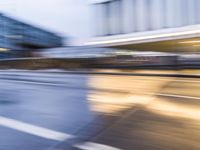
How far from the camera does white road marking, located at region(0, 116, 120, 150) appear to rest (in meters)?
5.73

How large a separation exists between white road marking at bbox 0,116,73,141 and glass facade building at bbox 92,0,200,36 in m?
48.1

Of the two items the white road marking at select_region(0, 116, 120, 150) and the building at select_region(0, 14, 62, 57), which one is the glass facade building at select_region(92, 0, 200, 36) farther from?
the white road marking at select_region(0, 116, 120, 150)

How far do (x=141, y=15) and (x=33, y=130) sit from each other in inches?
2152

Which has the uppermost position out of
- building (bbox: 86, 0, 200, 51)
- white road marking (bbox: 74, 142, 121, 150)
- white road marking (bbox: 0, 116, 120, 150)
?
building (bbox: 86, 0, 200, 51)

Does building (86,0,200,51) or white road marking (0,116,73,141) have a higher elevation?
building (86,0,200,51)

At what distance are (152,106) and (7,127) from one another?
2.77m

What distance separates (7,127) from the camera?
283 inches

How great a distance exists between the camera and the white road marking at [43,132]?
5730 millimetres

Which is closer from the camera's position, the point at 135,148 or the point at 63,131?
the point at 135,148

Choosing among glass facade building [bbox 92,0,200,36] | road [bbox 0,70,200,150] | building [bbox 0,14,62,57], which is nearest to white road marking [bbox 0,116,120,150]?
road [bbox 0,70,200,150]

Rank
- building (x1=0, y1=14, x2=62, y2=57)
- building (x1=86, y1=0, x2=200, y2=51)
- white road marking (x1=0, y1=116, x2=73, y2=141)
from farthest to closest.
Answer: building (x1=0, y1=14, x2=62, y2=57)
building (x1=86, y1=0, x2=200, y2=51)
white road marking (x1=0, y1=116, x2=73, y2=141)

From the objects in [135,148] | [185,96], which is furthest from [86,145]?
[185,96]

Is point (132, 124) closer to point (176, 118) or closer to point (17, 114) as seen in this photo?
point (176, 118)

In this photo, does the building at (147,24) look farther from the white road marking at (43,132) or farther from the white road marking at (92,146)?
the white road marking at (92,146)
